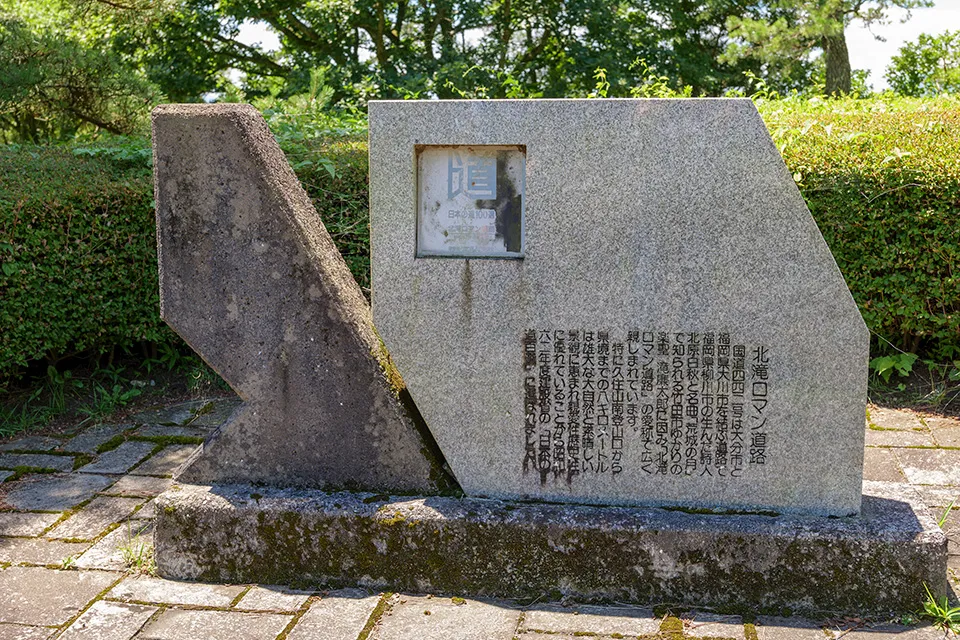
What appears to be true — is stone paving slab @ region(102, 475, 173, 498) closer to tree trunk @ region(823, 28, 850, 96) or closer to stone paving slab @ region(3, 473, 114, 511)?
stone paving slab @ region(3, 473, 114, 511)

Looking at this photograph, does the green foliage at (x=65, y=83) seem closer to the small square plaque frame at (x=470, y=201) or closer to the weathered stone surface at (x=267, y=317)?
the weathered stone surface at (x=267, y=317)

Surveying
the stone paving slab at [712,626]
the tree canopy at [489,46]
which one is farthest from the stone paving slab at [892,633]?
the tree canopy at [489,46]

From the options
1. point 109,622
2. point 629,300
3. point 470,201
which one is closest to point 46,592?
point 109,622

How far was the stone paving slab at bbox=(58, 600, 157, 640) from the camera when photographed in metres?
2.84

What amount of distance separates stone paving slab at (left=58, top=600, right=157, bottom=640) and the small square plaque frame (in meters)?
1.51

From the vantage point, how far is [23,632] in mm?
2871

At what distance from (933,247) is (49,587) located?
4.53 m

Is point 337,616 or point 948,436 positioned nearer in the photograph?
point 337,616

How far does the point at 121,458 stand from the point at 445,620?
2.30m

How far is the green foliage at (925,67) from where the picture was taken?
1495cm

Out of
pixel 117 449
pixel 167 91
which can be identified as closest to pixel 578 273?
pixel 117 449

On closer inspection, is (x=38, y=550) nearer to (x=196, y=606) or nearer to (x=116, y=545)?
(x=116, y=545)

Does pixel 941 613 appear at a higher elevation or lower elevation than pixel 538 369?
lower

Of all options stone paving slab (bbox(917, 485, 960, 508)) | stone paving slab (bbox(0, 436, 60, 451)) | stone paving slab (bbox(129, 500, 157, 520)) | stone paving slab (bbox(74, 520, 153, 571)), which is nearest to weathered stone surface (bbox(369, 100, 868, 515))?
stone paving slab (bbox(917, 485, 960, 508))
